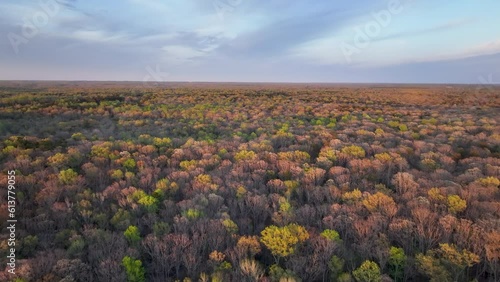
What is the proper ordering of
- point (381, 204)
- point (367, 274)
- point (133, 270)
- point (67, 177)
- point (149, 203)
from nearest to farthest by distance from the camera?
point (367, 274)
point (133, 270)
point (381, 204)
point (149, 203)
point (67, 177)

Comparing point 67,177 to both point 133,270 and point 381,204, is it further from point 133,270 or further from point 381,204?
point 381,204

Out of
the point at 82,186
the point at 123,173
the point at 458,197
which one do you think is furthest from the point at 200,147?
the point at 458,197

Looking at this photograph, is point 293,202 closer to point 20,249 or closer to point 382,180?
point 382,180

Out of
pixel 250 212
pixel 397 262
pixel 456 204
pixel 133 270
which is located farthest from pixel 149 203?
pixel 456 204

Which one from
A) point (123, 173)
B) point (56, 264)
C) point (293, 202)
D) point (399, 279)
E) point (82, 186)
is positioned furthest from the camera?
point (123, 173)

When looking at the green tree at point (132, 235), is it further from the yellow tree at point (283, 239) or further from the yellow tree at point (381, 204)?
the yellow tree at point (381, 204)

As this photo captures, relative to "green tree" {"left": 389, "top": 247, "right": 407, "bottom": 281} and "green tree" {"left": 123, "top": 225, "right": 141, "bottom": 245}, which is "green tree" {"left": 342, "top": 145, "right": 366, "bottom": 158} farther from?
"green tree" {"left": 123, "top": 225, "right": 141, "bottom": 245}

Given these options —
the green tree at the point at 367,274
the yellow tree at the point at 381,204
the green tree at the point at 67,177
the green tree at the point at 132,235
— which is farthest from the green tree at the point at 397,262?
the green tree at the point at 67,177
